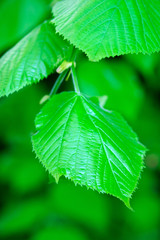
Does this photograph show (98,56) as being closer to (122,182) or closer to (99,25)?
(99,25)

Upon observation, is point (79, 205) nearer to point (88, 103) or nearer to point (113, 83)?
point (113, 83)

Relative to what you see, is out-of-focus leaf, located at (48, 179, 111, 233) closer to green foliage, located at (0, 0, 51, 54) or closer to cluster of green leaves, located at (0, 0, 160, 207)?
green foliage, located at (0, 0, 51, 54)

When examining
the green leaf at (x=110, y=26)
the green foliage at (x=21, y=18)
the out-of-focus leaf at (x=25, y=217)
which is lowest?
the out-of-focus leaf at (x=25, y=217)

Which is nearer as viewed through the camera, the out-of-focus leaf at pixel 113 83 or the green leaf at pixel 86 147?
the green leaf at pixel 86 147

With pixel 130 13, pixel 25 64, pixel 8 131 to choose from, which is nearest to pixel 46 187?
pixel 8 131

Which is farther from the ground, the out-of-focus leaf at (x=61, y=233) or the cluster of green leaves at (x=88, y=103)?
the cluster of green leaves at (x=88, y=103)

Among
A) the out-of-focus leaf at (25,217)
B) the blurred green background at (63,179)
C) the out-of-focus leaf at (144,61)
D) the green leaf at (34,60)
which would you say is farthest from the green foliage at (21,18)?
the out-of-focus leaf at (25,217)

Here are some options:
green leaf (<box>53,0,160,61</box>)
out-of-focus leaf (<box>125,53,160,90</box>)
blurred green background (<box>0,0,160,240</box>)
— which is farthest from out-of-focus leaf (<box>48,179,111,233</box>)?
green leaf (<box>53,0,160,61</box>)

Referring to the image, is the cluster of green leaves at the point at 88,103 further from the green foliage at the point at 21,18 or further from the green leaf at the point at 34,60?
the green foliage at the point at 21,18
